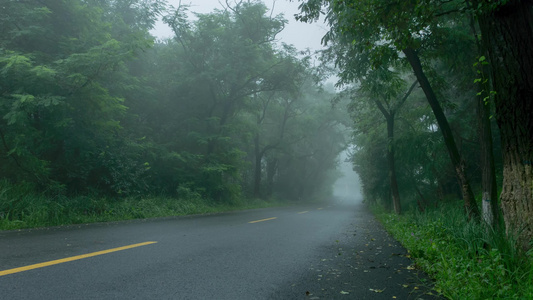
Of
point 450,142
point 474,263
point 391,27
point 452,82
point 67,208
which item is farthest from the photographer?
point 452,82

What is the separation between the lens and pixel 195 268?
4723 millimetres

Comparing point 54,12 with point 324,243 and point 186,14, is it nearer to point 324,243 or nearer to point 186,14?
point 186,14

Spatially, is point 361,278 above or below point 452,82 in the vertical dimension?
below

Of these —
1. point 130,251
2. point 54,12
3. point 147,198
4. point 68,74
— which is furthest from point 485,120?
point 54,12

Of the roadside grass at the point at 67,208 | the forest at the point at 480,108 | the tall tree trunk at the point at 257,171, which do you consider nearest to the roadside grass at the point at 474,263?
the forest at the point at 480,108

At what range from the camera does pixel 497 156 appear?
12078 mm

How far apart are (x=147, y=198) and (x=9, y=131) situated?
567cm

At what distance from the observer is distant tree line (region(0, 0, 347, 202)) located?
1054 centimetres

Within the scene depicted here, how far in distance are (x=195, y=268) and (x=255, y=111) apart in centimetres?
1973

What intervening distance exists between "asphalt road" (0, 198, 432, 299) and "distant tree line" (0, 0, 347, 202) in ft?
15.7

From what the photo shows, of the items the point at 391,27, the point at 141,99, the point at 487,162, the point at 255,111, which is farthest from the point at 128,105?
the point at 487,162

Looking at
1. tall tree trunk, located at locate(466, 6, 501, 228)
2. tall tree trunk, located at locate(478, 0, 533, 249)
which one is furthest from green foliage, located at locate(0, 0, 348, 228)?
tall tree trunk, located at locate(478, 0, 533, 249)

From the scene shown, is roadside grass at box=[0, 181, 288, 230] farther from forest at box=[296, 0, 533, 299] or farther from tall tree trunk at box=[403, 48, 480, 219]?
tall tree trunk at box=[403, 48, 480, 219]

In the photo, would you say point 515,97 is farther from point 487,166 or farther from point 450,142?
point 450,142
